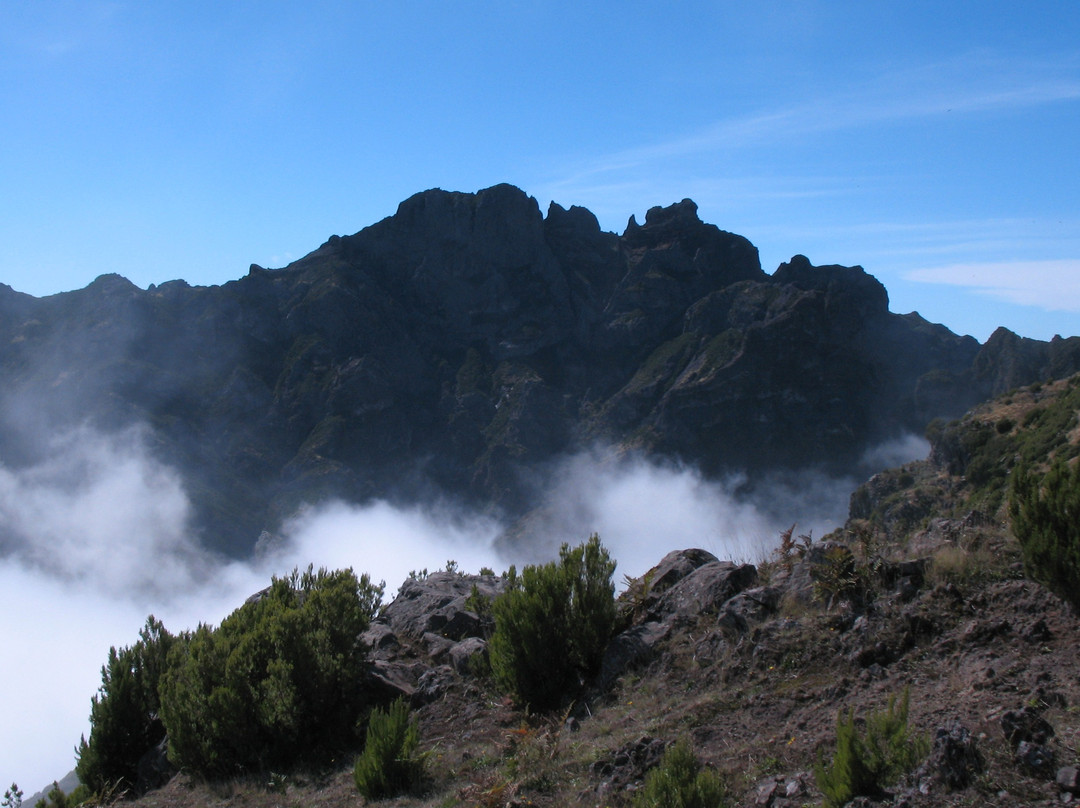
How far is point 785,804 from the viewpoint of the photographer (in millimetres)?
5629

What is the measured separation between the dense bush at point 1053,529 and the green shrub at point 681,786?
11.7 ft

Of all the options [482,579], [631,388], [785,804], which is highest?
[631,388]

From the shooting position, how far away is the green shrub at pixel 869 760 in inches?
208

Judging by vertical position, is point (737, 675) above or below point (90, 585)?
below

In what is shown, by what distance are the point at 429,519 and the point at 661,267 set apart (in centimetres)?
6544

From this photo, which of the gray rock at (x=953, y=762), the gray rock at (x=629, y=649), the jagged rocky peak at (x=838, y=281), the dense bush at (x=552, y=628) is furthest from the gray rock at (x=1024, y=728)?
the jagged rocky peak at (x=838, y=281)

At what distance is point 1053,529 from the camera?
7.22 metres

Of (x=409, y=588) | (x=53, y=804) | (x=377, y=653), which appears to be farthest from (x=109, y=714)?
(x=409, y=588)

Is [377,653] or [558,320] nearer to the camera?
[377,653]

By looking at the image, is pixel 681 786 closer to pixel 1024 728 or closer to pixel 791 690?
pixel 791 690

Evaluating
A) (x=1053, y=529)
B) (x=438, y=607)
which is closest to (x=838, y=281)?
(x=438, y=607)

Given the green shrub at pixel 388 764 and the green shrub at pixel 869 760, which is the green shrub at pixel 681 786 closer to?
the green shrub at pixel 869 760

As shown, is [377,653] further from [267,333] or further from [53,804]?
[267,333]

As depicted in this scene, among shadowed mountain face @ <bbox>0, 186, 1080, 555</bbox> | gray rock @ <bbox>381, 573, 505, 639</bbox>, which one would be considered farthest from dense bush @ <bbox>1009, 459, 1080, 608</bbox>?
shadowed mountain face @ <bbox>0, 186, 1080, 555</bbox>
